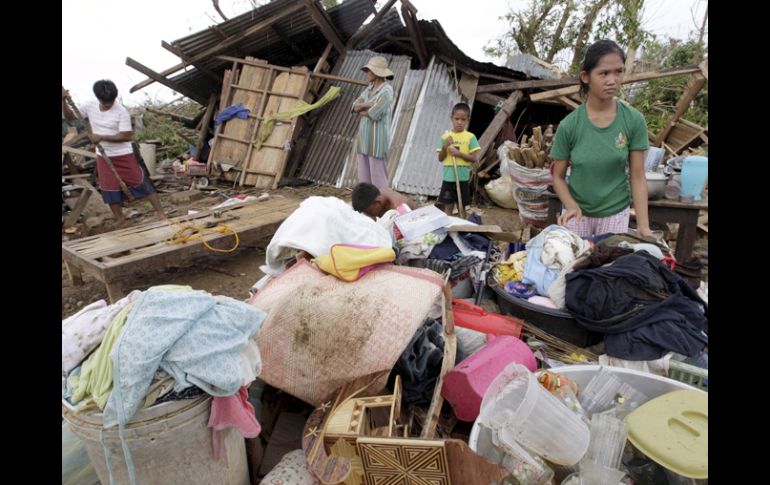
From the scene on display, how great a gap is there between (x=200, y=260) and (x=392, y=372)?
3933 mm

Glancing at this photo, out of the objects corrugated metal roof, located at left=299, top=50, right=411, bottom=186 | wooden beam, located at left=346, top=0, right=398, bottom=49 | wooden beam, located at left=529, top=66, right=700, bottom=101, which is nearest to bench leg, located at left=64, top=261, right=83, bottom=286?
corrugated metal roof, located at left=299, top=50, right=411, bottom=186

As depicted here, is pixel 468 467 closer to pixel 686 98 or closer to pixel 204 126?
pixel 686 98

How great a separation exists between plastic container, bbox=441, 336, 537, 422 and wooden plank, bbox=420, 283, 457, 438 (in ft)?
0.14

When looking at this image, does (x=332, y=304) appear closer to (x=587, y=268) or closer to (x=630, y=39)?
(x=587, y=268)

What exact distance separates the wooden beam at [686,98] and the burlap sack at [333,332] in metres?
6.09

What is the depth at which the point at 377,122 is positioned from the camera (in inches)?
234

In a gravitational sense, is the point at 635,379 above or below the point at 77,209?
above

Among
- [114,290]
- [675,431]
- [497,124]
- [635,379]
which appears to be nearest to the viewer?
[675,431]

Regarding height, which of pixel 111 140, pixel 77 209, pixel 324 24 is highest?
pixel 324 24

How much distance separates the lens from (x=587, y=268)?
8.43ft

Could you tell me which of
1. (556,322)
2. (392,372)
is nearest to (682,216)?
(556,322)

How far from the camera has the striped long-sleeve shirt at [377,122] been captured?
583cm

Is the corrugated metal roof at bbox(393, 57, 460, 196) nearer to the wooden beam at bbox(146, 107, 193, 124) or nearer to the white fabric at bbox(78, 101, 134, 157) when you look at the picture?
the white fabric at bbox(78, 101, 134, 157)
